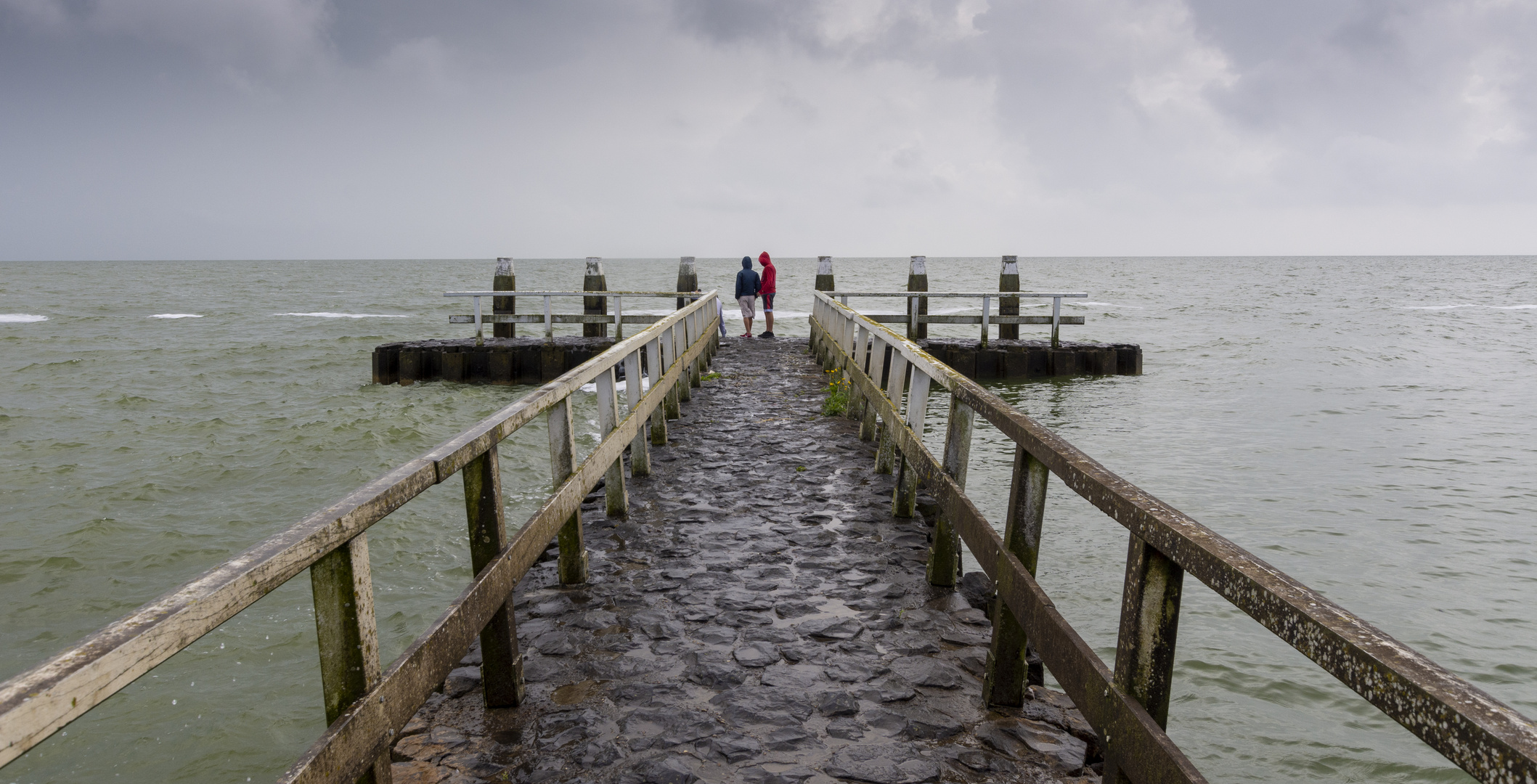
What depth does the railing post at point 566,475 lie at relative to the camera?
176 inches

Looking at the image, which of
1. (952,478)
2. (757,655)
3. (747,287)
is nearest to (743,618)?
(757,655)

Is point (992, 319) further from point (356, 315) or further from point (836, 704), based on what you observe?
point (356, 315)

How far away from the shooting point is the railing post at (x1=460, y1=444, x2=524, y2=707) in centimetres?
332

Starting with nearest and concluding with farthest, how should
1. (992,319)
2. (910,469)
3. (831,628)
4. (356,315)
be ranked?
(831,628)
(910,469)
(992,319)
(356,315)

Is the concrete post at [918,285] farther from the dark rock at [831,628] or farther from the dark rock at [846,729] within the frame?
the dark rock at [846,729]

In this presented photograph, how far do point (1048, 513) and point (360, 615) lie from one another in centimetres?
808

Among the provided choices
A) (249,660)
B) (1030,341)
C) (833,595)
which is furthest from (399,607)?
(1030,341)

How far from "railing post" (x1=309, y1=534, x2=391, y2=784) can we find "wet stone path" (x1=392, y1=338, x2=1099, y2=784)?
932 millimetres

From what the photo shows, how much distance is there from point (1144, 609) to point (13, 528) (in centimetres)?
1192

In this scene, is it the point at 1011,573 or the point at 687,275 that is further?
the point at 687,275

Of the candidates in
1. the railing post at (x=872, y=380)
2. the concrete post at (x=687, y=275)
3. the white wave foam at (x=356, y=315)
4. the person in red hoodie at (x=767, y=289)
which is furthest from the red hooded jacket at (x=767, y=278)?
the white wave foam at (x=356, y=315)

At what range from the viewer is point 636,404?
6766 millimetres

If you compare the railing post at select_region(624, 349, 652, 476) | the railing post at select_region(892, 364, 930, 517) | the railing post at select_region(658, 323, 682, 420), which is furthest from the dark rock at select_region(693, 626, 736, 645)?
the railing post at select_region(658, 323, 682, 420)

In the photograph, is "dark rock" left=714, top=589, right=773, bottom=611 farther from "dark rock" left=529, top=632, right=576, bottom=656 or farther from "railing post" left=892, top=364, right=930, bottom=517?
"railing post" left=892, top=364, right=930, bottom=517
